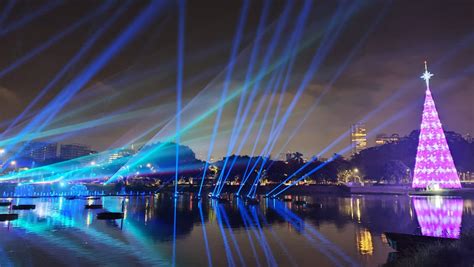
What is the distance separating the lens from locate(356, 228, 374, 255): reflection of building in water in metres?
15.1

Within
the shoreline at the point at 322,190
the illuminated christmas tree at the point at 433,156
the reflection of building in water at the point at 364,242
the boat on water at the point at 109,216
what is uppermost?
the illuminated christmas tree at the point at 433,156

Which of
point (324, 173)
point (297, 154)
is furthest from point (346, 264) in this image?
point (297, 154)

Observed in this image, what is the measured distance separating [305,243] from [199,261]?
5.91 metres

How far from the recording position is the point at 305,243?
55.5 ft

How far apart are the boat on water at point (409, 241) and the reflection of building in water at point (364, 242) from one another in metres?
0.99

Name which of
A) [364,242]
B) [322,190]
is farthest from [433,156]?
[364,242]

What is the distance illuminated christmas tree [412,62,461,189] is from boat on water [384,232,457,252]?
129ft

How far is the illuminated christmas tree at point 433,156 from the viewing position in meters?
48.3

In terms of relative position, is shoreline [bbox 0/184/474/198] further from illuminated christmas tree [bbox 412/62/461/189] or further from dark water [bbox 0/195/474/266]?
dark water [bbox 0/195/474/266]

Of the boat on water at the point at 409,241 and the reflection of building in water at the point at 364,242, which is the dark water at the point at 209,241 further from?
the boat on water at the point at 409,241

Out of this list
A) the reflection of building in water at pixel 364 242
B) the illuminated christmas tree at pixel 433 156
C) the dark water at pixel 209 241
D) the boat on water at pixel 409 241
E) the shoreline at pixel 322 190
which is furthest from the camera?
the shoreline at pixel 322 190

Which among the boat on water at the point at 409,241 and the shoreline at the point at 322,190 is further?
the shoreline at the point at 322,190

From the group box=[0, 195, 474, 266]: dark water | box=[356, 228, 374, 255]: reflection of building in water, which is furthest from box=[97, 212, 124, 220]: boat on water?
box=[356, 228, 374, 255]: reflection of building in water

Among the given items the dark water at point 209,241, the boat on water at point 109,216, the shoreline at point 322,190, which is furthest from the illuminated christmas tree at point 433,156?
the boat on water at point 109,216
